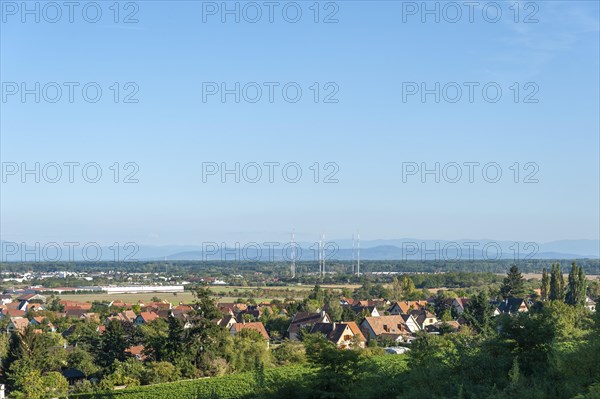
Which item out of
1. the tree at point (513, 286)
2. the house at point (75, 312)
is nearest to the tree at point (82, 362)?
the house at point (75, 312)

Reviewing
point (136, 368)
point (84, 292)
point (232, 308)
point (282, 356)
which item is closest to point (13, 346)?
point (136, 368)

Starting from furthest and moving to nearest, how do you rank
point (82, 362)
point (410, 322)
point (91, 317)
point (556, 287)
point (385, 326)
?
1. point (91, 317)
2. point (410, 322)
3. point (556, 287)
4. point (385, 326)
5. point (82, 362)

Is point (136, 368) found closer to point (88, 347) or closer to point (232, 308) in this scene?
point (88, 347)

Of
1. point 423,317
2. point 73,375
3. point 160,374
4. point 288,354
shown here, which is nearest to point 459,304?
point 423,317

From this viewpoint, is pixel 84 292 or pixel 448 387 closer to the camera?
pixel 448 387

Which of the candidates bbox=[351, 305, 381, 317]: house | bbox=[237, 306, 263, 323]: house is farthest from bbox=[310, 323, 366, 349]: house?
bbox=[351, 305, 381, 317]: house

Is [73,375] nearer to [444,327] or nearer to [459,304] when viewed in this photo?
[444,327]

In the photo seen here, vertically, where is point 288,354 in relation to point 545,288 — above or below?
below

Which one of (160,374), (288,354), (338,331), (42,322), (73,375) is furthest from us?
(42,322)
